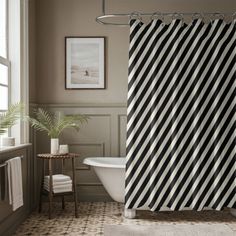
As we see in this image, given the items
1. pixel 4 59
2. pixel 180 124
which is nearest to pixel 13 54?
pixel 4 59

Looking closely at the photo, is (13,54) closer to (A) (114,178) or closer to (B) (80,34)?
(B) (80,34)

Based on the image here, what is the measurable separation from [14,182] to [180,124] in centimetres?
174

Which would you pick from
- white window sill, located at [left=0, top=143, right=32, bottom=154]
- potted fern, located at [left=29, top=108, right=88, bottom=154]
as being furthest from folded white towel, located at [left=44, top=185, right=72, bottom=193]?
white window sill, located at [left=0, top=143, right=32, bottom=154]

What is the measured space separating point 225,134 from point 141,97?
94cm

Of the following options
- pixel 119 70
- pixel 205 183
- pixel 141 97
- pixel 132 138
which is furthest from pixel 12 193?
pixel 119 70

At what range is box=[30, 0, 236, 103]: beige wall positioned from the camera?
16.5 feet

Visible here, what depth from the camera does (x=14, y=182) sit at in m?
3.41

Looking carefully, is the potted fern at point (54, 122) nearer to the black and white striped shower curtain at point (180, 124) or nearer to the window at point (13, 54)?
the window at point (13, 54)

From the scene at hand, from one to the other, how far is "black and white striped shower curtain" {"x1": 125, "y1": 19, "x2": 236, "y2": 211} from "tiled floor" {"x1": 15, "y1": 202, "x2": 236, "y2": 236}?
0.60ft

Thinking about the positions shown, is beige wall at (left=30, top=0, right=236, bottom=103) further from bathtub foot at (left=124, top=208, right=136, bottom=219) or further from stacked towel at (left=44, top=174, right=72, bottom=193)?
bathtub foot at (left=124, top=208, right=136, bottom=219)

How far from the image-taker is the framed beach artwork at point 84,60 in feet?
16.5

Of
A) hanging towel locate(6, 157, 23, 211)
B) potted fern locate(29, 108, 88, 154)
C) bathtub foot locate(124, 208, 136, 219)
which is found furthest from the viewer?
potted fern locate(29, 108, 88, 154)

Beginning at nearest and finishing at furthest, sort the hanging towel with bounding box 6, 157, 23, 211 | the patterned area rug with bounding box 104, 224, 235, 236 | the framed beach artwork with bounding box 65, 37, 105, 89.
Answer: the hanging towel with bounding box 6, 157, 23, 211 < the patterned area rug with bounding box 104, 224, 235, 236 < the framed beach artwork with bounding box 65, 37, 105, 89

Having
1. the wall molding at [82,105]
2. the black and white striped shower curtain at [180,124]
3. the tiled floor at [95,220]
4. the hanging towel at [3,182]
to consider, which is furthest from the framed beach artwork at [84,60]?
the hanging towel at [3,182]
